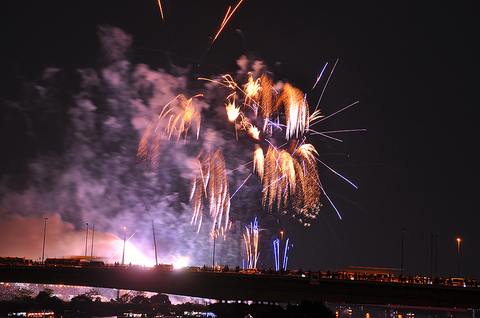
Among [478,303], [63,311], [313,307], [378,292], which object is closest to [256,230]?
[313,307]

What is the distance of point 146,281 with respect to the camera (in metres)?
71.8

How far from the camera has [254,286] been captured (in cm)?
6581

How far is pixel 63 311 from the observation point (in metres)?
195

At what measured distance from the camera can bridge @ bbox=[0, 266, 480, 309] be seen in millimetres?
60938

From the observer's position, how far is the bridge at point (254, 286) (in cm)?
6094

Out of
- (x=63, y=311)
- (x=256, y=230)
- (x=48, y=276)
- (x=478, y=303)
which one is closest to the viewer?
(x=478, y=303)

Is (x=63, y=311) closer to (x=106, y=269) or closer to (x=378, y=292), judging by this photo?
(x=106, y=269)

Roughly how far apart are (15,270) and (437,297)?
207ft

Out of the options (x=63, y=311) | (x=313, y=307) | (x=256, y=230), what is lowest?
(x=63, y=311)

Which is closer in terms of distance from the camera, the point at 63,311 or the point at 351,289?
the point at 351,289

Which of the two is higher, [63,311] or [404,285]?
[404,285]

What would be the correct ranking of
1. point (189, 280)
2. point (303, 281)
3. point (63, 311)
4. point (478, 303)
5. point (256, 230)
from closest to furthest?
point (478, 303) < point (303, 281) < point (189, 280) < point (256, 230) < point (63, 311)

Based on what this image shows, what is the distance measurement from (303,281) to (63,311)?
16190 cm

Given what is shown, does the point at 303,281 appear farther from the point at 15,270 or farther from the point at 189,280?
the point at 15,270
